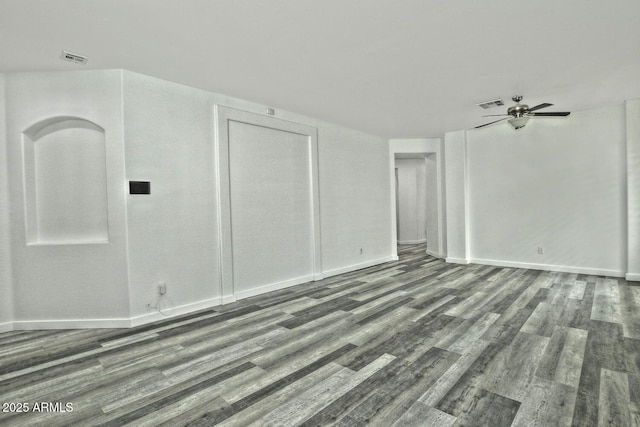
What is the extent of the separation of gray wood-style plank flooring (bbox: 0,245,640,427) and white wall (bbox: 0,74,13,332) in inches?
11.6

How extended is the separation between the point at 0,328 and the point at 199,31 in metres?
3.70

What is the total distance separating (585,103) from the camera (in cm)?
466

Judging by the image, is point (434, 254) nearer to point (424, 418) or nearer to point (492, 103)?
point (492, 103)

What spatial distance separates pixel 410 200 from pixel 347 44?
7811 mm

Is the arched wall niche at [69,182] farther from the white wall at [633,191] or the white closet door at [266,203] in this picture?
the white wall at [633,191]

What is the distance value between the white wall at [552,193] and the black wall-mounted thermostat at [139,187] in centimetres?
586

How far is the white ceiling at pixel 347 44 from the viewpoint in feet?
7.52

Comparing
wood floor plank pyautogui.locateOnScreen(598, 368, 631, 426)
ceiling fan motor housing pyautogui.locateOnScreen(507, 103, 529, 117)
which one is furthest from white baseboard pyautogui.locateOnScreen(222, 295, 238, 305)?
ceiling fan motor housing pyautogui.locateOnScreen(507, 103, 529, 117)

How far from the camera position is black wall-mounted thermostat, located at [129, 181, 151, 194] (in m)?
3.34

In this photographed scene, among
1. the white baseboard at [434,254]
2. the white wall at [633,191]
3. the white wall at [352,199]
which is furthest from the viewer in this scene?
the white baseboard at [434,254]

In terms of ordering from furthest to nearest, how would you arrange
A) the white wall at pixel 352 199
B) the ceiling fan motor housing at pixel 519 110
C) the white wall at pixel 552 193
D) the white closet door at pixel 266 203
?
the white wall at pixel 352 199 < the white wall at pixel 552 193 < the white closet door at pixel 266 203 < the ceiling fan motor housing at pixel 519 110

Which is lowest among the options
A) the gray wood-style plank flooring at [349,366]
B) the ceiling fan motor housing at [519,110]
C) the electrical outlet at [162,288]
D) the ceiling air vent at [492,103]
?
the gray wood-style plank flooring at [349,366]

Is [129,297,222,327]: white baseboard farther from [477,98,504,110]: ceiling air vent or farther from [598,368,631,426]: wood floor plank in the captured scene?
[477,98,504,110]: ceiling air vent

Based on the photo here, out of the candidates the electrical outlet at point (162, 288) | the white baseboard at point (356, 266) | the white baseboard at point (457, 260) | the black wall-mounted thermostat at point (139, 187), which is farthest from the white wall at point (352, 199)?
the black wall-mounted thermostat at point (139, 187)
